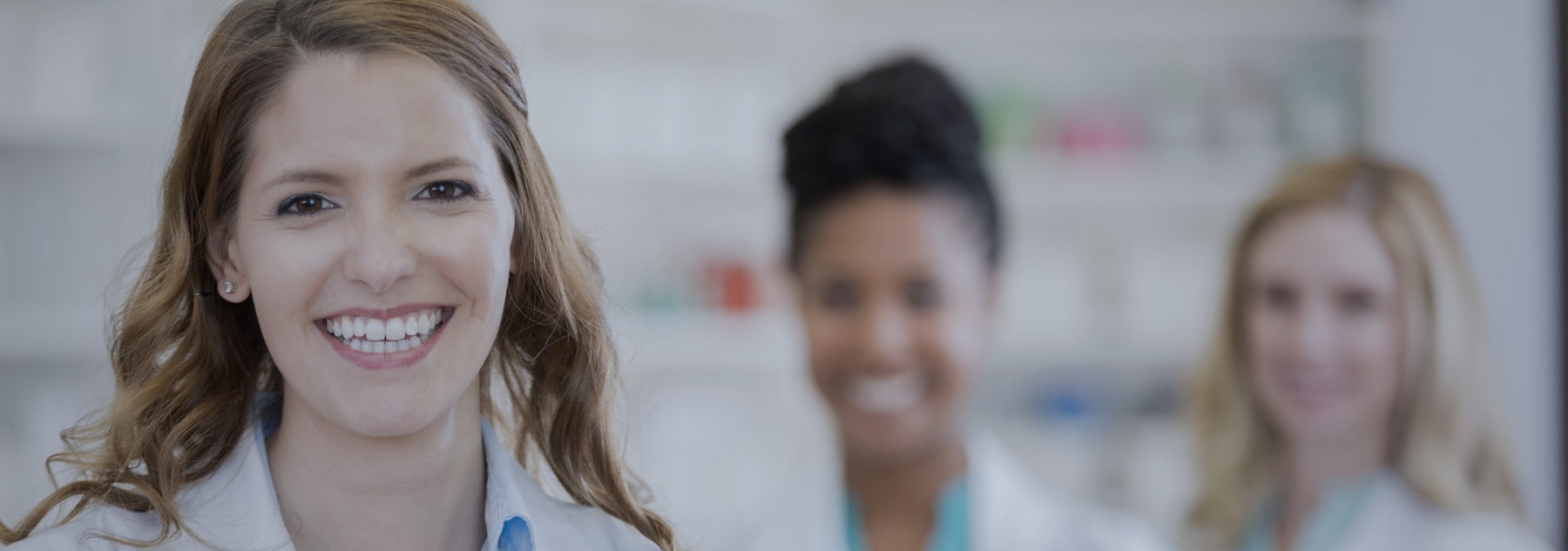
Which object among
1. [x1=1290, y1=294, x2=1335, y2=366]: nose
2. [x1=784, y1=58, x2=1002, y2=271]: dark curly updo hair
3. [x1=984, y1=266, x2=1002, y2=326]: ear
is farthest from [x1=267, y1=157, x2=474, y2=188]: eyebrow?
[x1=1290, y1=294, x2=1335, y2=366]: nose

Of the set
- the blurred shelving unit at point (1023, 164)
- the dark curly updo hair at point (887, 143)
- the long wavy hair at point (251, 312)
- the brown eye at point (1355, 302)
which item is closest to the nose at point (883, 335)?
the dark curly updo hair at point (887, 143)

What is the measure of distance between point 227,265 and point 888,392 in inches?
37.6

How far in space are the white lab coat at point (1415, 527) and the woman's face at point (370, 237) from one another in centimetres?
147

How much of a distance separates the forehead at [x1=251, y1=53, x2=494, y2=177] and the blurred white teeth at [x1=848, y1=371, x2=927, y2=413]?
2.90 ft


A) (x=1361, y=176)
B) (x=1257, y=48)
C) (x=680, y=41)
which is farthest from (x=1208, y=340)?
(x=680, y=41)

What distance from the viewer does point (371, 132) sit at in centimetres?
79

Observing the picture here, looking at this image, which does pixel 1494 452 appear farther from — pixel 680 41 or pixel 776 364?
pixel 680 41

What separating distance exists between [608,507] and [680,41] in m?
1.91

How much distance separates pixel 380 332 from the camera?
2.70 feet

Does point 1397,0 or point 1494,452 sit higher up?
point 1397,0

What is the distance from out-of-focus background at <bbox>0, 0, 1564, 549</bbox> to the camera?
8.46 ft

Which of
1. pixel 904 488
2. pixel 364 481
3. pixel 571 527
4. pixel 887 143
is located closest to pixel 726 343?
pixel 904 488

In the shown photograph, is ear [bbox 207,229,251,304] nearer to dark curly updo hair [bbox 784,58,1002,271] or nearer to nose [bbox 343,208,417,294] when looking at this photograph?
nose [bbox 343,208,417,294]

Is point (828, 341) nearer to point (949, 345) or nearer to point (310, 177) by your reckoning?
point (949, 345)
